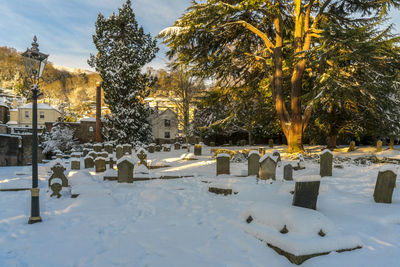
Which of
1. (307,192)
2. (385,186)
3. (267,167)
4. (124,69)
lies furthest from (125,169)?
(124,69)

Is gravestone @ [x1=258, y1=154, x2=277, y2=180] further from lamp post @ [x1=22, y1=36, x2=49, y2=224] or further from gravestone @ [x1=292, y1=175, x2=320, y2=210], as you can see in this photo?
lamp post @ [x1=22, y1=36, x2=49, y2=224]

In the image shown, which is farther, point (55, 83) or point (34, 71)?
point (55, 83)

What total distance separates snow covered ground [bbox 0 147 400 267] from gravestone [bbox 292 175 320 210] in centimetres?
47

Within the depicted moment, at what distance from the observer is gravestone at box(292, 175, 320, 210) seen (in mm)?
4590

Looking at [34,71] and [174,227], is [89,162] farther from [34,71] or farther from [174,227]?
[174,227]

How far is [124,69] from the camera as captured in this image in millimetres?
24266

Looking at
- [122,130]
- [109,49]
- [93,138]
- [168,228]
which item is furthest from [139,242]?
[93,138]

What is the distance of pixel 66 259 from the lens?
10.8ft

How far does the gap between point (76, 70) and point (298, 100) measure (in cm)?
15488

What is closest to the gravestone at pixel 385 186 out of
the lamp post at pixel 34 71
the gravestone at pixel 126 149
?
the lamp post at pixel 34 71

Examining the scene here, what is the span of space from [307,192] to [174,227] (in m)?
2.85

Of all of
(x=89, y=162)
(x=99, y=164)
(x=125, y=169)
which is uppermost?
(x=125, y=169)

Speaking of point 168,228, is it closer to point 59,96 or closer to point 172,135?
point 172,135

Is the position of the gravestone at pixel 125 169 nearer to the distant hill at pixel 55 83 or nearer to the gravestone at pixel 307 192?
Answer: the gravestone at pixel 307 192
